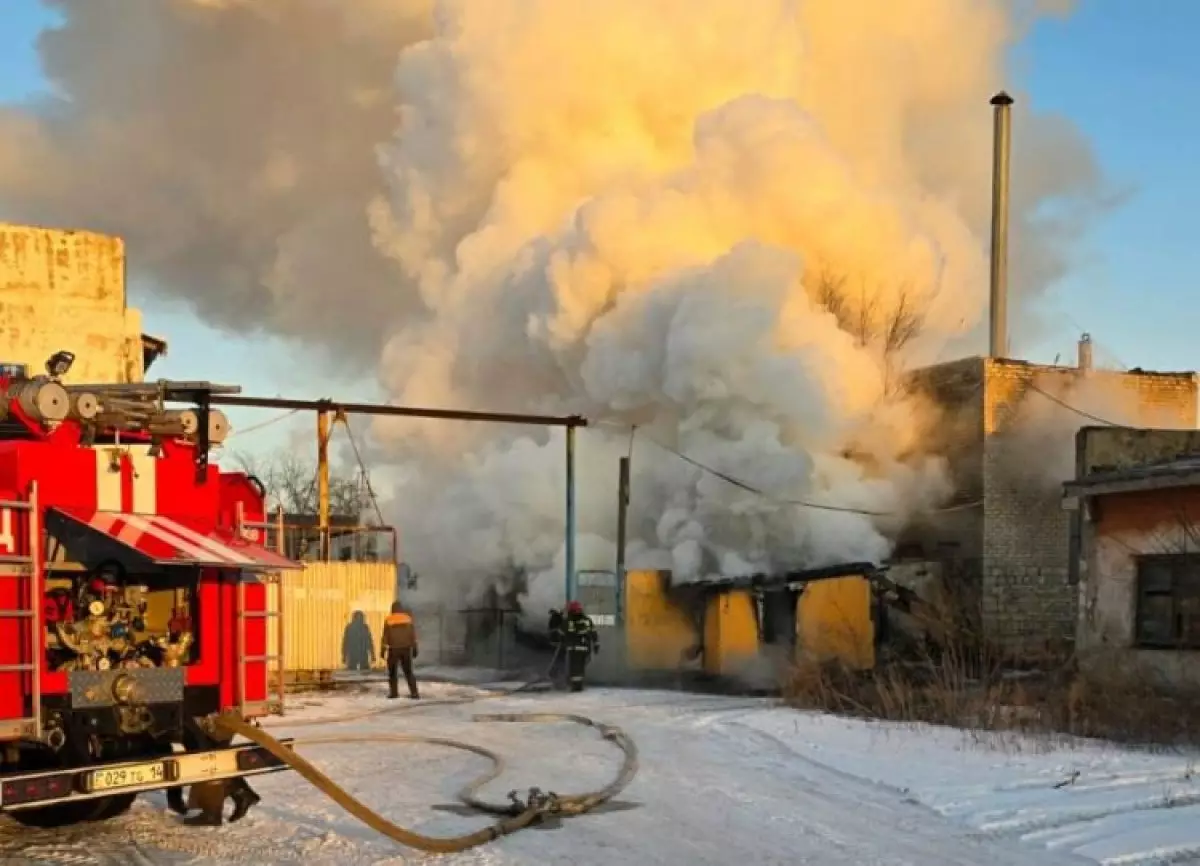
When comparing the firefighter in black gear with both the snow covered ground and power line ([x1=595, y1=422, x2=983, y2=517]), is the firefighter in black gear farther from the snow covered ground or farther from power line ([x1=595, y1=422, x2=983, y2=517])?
power line ([x1=595, y1=422, x2=983, y2=517])

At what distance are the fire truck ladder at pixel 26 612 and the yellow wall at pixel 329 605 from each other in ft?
48.1

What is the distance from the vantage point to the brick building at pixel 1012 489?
92.3ft

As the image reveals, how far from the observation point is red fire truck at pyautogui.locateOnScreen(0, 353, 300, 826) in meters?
7.08

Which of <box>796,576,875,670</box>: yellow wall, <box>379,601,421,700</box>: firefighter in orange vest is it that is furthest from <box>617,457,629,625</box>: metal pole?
<box>379,601,421,700</box>: firefighter in orange vest

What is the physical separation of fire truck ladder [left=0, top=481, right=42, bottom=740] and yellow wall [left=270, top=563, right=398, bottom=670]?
48.1 ft

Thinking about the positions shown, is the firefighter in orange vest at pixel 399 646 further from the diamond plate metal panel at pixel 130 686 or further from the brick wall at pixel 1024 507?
the brick wall at pixel 1024 507

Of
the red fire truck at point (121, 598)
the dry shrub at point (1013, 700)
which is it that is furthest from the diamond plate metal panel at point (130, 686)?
the dry shrub at point (1013, 700)

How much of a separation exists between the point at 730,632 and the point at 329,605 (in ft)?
24.0

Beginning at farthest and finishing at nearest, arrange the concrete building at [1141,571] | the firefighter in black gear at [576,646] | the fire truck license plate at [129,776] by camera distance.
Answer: the firefighter in black gear at [576,646] < the concrete building at [1141,571] < the fire truck license plate at [129,776]

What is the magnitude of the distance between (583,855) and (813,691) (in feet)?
29.5

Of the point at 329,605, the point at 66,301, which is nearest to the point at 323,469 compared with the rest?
the point at 329,605

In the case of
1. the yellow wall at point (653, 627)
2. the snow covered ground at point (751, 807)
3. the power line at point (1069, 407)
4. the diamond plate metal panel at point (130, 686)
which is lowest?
the yellow wall at point (653, 627)

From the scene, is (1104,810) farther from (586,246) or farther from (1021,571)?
(586,246)

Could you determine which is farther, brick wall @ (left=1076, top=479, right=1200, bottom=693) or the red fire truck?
brick wall @ (left=1076, top=479, right=1200, bottom=693)
